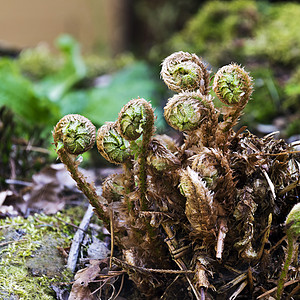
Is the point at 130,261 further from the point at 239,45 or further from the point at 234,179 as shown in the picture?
the point at 239,45

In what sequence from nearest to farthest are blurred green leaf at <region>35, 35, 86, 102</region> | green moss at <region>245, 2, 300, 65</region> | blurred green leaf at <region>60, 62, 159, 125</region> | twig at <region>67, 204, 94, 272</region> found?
twig at <region>67, 204, 94, 272</region> → blurred green leaf at <region>60, 62, 159, 125</region> → green moss at <region>245, 2, 300, 65</region> → blurred green leaf at <region>35, 35, 86, 102</region>

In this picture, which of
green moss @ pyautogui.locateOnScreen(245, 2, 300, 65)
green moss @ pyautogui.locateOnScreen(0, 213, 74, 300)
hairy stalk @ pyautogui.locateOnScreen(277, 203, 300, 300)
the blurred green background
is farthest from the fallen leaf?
green moss @ pyautogui.locateOnScreen(245, 2, 300, 65)

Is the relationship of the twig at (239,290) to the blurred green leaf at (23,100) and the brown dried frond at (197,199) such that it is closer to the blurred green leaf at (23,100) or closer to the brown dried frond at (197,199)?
the brown dried frond at (197,199)

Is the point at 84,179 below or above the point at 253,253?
above

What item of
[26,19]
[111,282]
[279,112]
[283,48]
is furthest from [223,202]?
[26,19]

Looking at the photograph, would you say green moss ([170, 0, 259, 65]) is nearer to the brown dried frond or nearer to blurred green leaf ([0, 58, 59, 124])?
blurred green leaf ([0, 58, 59, 124])

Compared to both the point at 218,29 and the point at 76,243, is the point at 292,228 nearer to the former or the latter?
the point at 76,243
